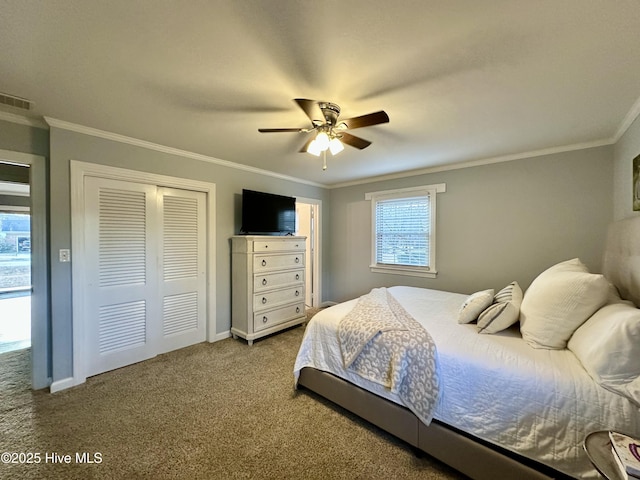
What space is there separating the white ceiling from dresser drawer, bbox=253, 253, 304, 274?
160 centimetres

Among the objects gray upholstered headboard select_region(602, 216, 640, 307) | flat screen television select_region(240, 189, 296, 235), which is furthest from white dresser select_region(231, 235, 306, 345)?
gray upholstered headboard select_region(602, 216, 640, 307)

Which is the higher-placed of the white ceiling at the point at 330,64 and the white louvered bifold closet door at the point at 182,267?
the white ceiling at the point at 330,64

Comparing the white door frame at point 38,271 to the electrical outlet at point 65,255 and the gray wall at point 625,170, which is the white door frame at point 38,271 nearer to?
the electrical outlet at point 65,255

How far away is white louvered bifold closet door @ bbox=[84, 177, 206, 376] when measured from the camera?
252 cm

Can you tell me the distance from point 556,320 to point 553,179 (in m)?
2.17

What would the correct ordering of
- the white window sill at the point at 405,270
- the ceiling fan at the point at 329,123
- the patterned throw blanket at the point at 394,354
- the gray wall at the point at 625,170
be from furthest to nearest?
the white window sill at the point at 405,270 → the gray wall at the point at 625,170 → the ceiling fan at the point at 329,123 → the patterned throw blanket at the point at 394,354

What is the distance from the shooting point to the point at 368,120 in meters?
1.74

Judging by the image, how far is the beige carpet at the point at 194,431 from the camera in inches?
59.7

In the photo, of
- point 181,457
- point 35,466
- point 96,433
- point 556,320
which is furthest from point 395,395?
point 35,466

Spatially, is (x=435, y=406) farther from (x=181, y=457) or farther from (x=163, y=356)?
(x=163, y=356)

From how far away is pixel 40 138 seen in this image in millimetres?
2295

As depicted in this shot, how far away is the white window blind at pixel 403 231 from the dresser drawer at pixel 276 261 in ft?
4.72

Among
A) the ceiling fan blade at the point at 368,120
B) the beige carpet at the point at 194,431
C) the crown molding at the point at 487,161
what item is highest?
the crown molding at the point at 487,161

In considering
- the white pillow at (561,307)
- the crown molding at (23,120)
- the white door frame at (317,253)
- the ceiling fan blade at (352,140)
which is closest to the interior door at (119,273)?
the crown molding at (23,120)
